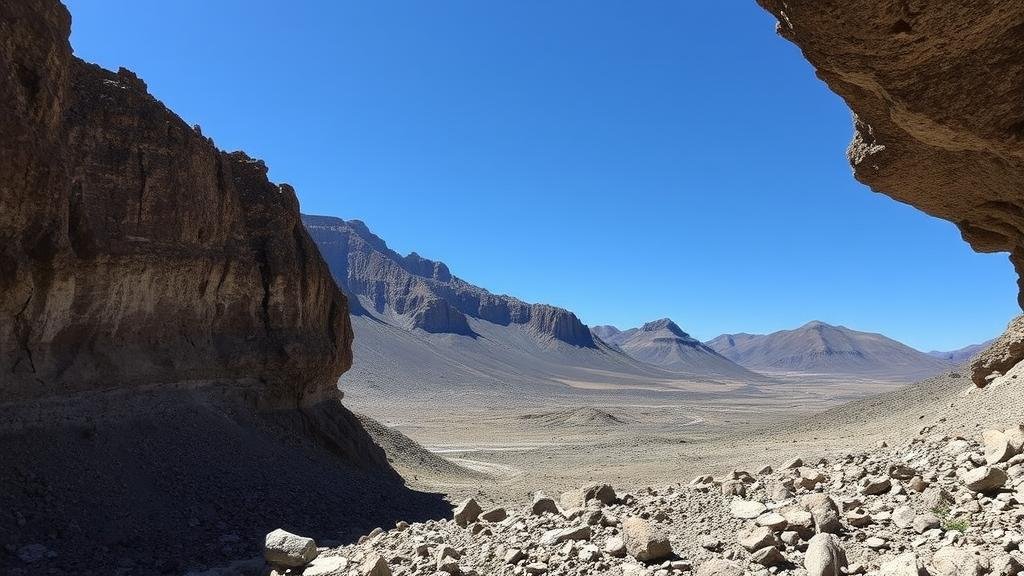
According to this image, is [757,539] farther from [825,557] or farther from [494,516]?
[494,516]

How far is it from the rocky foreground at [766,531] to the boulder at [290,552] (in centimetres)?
1

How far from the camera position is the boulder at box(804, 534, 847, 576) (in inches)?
185

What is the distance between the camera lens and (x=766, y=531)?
539 centimetres

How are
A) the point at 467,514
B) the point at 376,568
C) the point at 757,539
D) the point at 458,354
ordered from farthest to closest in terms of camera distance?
the point at 458,354, the point at 467,514, the point at 376,568, the point at 757,539

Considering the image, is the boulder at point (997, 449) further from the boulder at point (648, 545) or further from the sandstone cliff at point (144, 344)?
the sandstone cliff at point (144, 344)

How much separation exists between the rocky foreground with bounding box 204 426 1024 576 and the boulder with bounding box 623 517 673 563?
0.04 feet

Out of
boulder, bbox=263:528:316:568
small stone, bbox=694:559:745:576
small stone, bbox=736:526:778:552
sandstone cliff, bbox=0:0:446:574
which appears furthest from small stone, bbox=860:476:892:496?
sandstone cliff, bbox=0:0:446:574

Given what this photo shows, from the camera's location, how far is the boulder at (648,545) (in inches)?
225

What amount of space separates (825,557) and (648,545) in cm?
149

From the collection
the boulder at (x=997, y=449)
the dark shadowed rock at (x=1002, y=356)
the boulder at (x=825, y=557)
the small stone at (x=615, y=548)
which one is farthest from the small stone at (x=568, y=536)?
the dark shadowed rock at (x=1002, y=356)

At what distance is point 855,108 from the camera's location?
339 inches

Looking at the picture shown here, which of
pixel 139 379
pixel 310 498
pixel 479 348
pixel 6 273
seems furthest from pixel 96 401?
pixel 479 348

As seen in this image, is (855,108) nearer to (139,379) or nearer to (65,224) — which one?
(65,224)

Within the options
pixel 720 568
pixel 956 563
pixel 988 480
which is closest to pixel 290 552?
Answer: pixel 720 568
